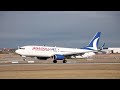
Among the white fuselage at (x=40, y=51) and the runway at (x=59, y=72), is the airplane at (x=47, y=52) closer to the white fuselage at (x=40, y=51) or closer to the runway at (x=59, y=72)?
the white fuselage at (x=40, y=51)

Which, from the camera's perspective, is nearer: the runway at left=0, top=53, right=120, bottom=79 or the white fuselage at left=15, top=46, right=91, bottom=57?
the runway at left=0, top=53, right=120, bottom=79

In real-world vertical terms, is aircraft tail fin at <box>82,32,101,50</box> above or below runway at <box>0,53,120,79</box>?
above

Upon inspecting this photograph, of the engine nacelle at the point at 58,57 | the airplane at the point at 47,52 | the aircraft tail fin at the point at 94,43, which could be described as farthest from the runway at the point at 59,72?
the aircraft tail fin at the point at 94,43

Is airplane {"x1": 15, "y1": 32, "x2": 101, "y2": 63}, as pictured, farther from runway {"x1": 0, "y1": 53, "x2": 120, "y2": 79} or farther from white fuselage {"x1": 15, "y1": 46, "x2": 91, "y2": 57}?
runway {"x1": 0, "y1": 53, "x2": 120, "y2": 79}

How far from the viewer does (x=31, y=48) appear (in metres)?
57.2

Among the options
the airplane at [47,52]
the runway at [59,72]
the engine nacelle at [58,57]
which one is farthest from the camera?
the airplane at [47,52]

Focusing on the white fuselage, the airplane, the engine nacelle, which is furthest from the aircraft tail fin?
the engine nacelle

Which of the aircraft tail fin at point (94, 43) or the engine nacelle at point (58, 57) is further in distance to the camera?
the aircraft tail fin at point (94, 43)

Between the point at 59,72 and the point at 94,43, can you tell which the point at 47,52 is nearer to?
the point at 94,43

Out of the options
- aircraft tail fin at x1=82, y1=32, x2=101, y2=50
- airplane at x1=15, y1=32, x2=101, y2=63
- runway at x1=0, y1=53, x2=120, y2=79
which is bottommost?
runway at x1=0, y1=53, x2=120, y2=79
